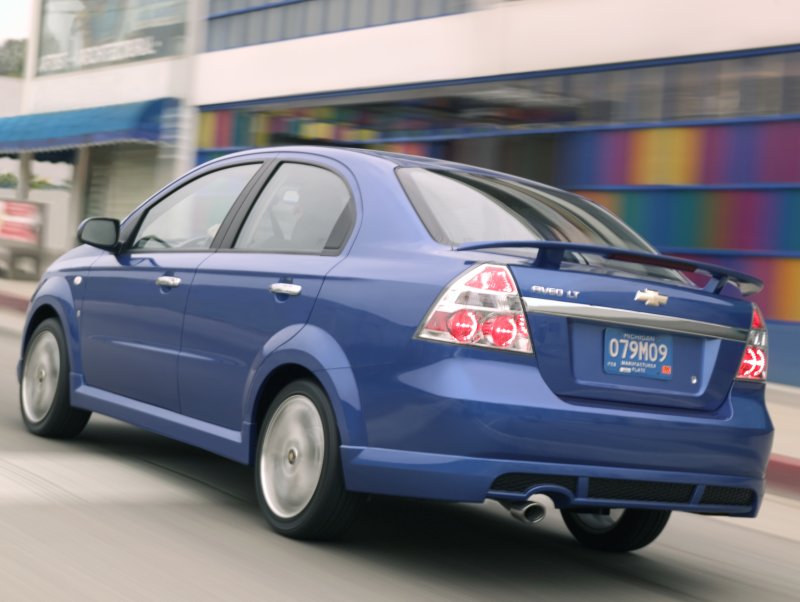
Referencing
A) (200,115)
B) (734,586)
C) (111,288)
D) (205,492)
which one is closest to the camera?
(734,586)

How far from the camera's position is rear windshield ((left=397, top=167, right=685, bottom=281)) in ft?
16.9

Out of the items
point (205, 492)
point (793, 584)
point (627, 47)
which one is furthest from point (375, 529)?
point (627, 47)

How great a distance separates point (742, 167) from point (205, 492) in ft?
28.0

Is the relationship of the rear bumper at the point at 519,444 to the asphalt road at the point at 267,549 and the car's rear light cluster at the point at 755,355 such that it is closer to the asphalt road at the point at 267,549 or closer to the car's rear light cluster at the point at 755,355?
the car's rear light cluster at the point at 755,355

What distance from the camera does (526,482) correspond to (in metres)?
4.63

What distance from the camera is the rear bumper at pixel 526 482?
4.57 meters

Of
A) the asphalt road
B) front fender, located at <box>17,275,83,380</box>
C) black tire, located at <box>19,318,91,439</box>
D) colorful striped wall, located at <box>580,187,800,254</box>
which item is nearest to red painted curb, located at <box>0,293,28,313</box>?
colorful striped wall, located at <box>580,187,800,254</box>

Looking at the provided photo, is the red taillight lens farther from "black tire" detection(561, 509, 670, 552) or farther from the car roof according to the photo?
"black tire" detection(561, 509, 670, 552)

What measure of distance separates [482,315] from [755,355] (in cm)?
127

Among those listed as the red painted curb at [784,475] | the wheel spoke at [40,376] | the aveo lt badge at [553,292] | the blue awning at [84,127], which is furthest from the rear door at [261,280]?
the blue awning at [84,127]

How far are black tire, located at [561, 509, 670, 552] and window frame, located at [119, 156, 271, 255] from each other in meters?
1.94

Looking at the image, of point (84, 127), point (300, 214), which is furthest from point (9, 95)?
point (300, 214)

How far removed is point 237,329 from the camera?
18.5 ft

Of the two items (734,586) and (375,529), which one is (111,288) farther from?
(734,586)
